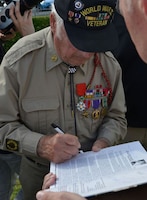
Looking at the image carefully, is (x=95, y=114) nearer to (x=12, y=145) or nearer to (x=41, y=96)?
(x=41, y=96)

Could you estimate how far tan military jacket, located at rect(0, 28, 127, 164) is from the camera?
1630mm

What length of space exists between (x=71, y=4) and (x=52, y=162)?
0.66 meters

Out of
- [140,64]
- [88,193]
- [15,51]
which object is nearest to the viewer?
[88,193]

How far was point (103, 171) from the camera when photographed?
1488mm

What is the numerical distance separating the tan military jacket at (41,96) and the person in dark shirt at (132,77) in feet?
1.01

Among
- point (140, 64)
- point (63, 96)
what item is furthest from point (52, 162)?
point (140, 64)

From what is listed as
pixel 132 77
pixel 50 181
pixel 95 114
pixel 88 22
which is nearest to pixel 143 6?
pixel 88 22

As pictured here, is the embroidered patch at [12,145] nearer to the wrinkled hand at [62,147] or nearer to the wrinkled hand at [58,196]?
the wrinkled hand at [62,147]

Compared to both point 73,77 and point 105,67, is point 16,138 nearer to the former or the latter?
point 73,77

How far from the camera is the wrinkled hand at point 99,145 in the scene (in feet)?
5.47

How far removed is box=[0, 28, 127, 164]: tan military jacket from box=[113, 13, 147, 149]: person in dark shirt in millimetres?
307

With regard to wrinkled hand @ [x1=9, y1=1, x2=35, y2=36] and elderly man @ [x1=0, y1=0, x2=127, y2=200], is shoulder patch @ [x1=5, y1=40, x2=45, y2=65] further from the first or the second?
wrinkled hand @ [x1=9, y1=1, x2=35, y2=36]

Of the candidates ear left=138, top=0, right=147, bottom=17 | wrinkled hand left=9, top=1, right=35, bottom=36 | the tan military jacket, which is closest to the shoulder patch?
the tan military jacket

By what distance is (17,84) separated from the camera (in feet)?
5.36
